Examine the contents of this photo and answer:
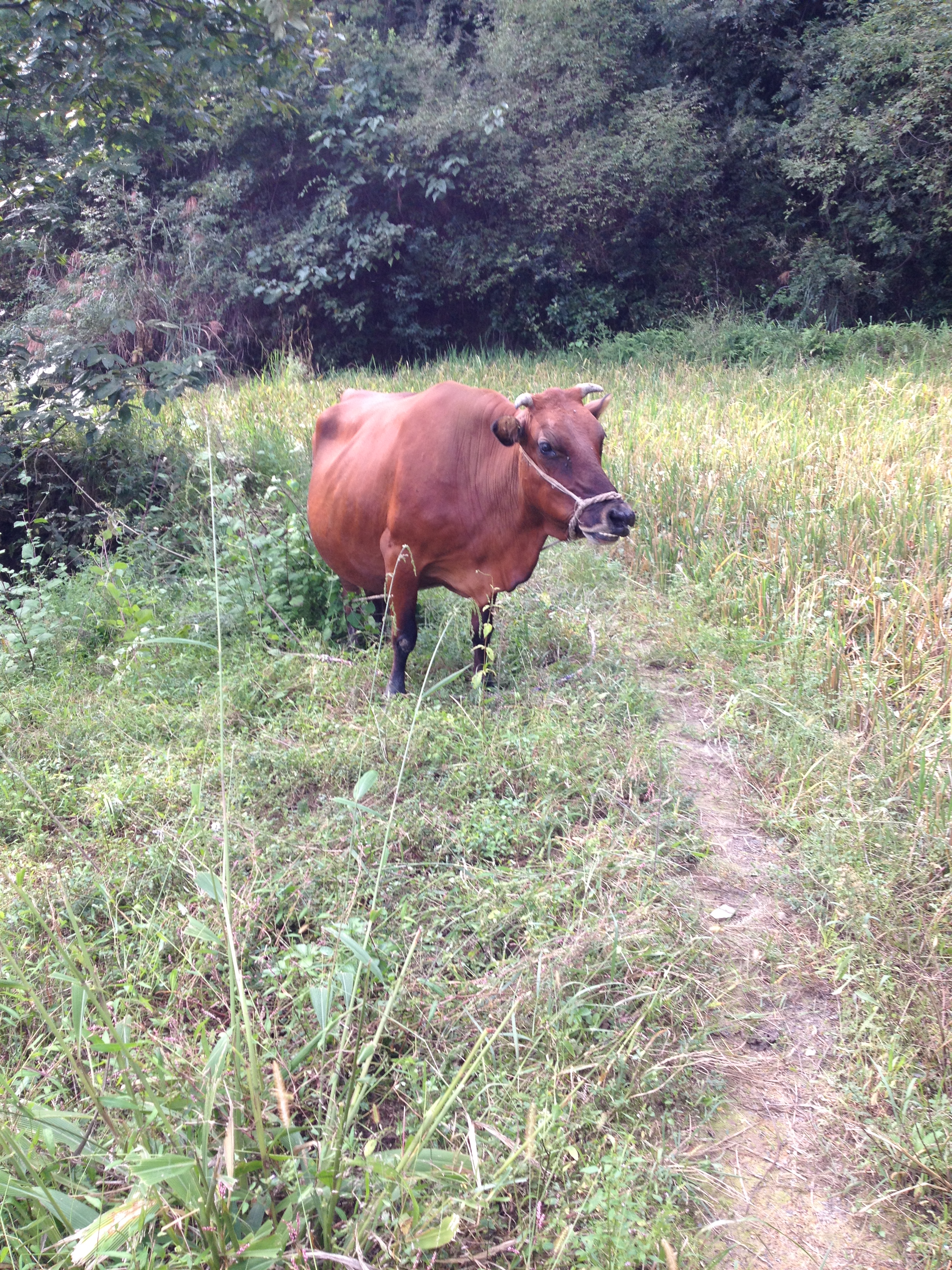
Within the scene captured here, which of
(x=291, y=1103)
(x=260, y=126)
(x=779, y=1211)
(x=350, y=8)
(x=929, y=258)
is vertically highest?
(x=350, y=8)

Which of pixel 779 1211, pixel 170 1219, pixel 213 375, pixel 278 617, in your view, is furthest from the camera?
pixel 213 375

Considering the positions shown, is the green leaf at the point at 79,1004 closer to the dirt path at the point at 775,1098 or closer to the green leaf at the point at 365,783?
the green leaf at the point at 365,783

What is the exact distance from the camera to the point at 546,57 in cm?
1429

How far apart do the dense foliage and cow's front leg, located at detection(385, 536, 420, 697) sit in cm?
1020

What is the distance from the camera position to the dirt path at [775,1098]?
184cm

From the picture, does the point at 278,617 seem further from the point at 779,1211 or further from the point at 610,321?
the point at 610,321

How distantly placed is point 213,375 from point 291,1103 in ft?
39.8

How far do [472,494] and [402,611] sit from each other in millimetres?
615

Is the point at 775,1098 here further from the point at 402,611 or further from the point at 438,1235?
the point at 402,611

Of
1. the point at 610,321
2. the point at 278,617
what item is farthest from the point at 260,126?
the point at 278,617

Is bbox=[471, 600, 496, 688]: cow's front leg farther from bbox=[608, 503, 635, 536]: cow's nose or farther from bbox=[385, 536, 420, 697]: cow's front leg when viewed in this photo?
bbox=[608, 503, 635, 536]: cow's nose

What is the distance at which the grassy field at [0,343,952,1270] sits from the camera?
5.60 ft

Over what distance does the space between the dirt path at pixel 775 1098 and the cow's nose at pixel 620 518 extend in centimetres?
112

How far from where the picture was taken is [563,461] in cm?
341
